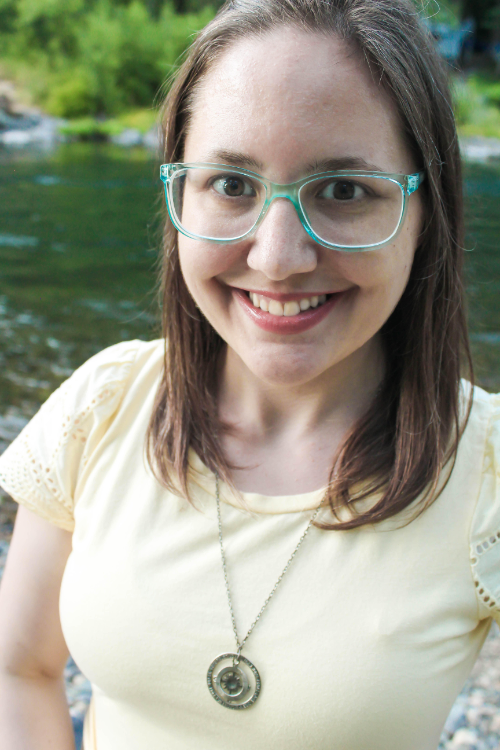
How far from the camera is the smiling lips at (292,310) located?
119 centimetres

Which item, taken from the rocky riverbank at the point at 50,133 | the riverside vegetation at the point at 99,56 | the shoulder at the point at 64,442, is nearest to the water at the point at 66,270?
the shoulder at the point at 64,442

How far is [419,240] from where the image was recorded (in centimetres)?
130

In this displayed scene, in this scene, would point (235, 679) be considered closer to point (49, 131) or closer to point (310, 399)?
point (310, 399)

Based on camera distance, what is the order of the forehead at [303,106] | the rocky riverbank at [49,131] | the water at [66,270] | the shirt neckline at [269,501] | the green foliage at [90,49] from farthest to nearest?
the green foliage at [90,49] → the rocky riverbank at [49,131] → the water at [66,270] → the shirt neckline at [269,501] → the forehead at [303,106]

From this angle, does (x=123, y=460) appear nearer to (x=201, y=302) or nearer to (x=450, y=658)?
(x=201, y=302)

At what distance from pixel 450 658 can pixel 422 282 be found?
Result: 70cm

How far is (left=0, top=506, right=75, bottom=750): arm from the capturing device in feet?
4.59

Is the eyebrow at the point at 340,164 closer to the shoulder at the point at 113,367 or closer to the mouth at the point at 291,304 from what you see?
the mouth at the point at 291,304

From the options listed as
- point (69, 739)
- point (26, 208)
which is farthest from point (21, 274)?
point (69, 739)

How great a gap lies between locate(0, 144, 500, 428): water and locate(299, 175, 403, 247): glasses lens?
873mm

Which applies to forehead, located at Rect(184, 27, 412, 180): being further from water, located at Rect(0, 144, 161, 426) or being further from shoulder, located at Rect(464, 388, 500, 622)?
water, located at Rect(0, 144, 161, 426)

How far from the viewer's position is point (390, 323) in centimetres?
148

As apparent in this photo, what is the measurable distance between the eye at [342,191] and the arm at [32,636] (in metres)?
0.86

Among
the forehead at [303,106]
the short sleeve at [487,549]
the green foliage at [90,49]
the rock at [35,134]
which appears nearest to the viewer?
the forehead at [303,106]
